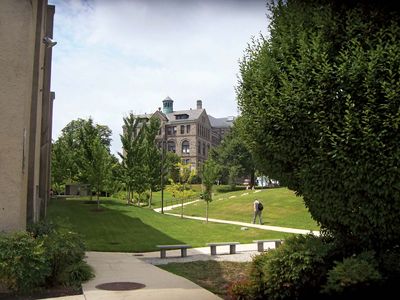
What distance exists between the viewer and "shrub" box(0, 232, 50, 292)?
27.2 ft

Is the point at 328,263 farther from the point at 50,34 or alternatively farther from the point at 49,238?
the point at 50,34

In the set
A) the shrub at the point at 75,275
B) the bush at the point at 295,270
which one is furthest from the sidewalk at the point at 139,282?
the bush at the point at 295,270

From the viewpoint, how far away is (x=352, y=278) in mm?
6613

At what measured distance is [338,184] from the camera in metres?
7.11

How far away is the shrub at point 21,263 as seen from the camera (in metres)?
8.29

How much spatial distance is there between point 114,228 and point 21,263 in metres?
16.4

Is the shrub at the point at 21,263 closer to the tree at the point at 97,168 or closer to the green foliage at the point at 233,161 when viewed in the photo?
the tree at the point at 97,168

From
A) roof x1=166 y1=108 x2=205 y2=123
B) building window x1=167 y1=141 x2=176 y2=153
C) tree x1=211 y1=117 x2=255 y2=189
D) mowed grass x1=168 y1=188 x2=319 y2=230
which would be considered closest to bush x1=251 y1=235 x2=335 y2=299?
mowed grass x1=168 y1=188 x2=319 y2=230

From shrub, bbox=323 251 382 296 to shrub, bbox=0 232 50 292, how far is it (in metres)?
5.54

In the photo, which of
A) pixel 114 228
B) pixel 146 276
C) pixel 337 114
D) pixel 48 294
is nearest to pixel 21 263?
pixel 48 294

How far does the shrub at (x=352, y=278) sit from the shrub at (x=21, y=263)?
5.54 metres

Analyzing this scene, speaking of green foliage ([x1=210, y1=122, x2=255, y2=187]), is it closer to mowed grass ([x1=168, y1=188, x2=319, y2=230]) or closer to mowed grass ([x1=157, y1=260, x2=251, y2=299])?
mowed grass ([x1=168, y1=188, x2=319, y2=230])

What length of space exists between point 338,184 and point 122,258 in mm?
9624

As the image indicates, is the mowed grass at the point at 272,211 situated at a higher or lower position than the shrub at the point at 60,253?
lower
